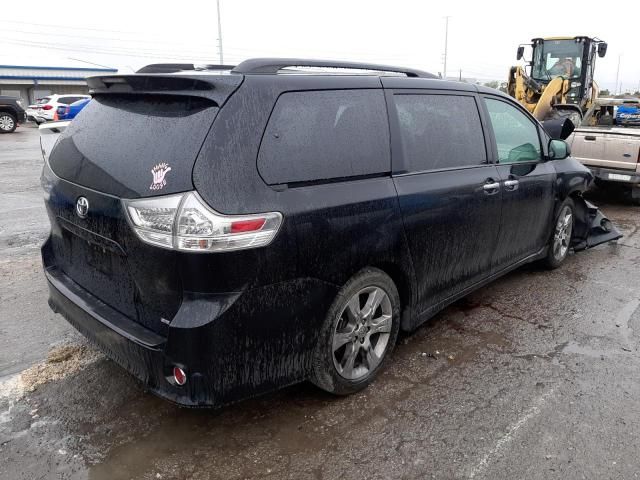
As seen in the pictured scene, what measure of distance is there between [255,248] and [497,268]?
8.80 ft

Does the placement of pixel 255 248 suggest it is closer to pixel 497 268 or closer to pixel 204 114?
pixel 204 114

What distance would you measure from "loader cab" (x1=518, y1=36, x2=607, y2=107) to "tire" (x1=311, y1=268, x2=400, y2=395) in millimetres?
12682

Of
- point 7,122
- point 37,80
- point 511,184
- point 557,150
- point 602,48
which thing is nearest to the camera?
point 511,184

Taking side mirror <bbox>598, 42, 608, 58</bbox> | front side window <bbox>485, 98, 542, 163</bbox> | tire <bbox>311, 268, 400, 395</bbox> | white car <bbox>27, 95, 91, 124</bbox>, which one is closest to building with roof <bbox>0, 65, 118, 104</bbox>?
white car <bbox>27, 95, 91, 124</bbox>

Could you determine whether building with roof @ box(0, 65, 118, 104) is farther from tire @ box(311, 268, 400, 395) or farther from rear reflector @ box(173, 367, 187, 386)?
rear reflector @ box(173, 367, 187, 386)

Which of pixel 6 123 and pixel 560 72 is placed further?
pixel 6 123

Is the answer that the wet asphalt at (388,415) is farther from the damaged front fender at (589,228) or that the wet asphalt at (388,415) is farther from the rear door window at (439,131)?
the damaged front fender at (589,228)

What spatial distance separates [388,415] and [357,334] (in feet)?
1.61

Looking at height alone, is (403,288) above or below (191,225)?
below

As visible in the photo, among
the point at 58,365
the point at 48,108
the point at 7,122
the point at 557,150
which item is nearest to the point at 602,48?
the point at 557,150

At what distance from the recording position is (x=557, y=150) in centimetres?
510

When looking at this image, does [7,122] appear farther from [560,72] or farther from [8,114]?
[560,72]

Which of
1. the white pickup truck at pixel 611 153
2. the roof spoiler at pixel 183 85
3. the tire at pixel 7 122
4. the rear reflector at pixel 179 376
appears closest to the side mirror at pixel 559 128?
the white pickup truck at pixel 611 153

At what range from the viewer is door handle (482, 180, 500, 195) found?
3940 mm
